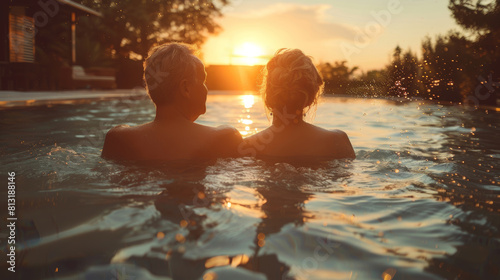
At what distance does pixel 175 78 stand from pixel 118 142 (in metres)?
0.70

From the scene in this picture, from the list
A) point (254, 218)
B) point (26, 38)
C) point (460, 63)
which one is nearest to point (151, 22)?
point (26, 38)

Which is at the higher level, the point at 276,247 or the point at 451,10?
the point at 451,10

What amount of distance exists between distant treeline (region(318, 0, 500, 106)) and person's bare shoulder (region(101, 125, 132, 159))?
770 cm

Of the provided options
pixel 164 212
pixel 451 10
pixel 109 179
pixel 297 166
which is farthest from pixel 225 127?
pixel 451 10

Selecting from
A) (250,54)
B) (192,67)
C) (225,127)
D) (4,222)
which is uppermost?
(250,54)

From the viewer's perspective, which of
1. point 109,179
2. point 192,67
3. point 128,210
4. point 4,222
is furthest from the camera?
point 192,67

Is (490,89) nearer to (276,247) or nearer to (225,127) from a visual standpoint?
(225,127)

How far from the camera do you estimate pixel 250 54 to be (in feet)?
71.0

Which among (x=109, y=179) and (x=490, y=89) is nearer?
(x=109, y=179)

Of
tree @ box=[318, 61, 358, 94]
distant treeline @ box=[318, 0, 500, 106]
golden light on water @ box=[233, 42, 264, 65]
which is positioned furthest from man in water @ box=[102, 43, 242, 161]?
tree @ box=[318, 61, 358, 94]

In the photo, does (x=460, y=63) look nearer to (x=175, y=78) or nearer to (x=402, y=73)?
(x=402, y=73)

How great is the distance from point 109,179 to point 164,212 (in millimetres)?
885

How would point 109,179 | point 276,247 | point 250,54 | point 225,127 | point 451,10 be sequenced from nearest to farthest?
point 276,247 < point 109,179 < point 225,127 < point 451,10 < point 250,54

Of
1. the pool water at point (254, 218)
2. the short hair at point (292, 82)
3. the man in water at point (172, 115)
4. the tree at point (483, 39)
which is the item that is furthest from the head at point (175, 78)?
the tree at point (483, 39)
